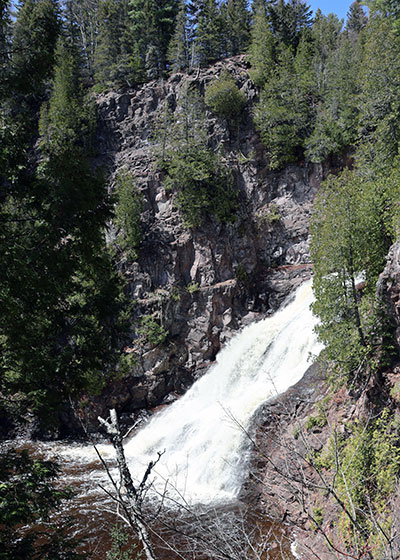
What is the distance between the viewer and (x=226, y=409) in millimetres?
15609

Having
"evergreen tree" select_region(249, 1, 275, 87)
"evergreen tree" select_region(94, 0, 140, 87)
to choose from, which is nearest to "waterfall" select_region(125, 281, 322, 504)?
"evergreen tree" select_region(249, 1, 275, 87)

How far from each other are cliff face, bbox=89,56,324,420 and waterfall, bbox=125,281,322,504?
1.51m

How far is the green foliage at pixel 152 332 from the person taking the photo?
22.9 meters

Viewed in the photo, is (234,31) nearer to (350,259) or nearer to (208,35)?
(208,35)

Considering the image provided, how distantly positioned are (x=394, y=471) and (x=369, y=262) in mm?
6683

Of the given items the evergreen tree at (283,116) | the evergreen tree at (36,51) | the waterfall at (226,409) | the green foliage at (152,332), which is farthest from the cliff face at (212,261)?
the evergreen tree at (36,51)

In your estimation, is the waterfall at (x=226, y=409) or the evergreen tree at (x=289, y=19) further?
the evergreen tree at (x=289, y=19)

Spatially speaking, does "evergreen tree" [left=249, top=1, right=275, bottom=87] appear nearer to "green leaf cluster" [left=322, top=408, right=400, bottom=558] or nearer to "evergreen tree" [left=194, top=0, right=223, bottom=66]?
"evergreen tree" [left=194, top=0, right=223, bottom=66]

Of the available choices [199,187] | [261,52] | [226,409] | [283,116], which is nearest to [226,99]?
[283,116]

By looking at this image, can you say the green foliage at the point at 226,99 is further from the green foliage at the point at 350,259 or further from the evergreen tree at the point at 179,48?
the green foliage at the point at 350,259

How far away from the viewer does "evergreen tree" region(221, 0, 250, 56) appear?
125 feet

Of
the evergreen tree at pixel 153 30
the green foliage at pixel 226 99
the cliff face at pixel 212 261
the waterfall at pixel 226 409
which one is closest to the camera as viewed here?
the waterfall at pixel 226 409

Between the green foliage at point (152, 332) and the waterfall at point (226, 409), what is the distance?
345 centimetres

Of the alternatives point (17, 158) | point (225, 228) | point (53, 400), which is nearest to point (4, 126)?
point (17, 158)
